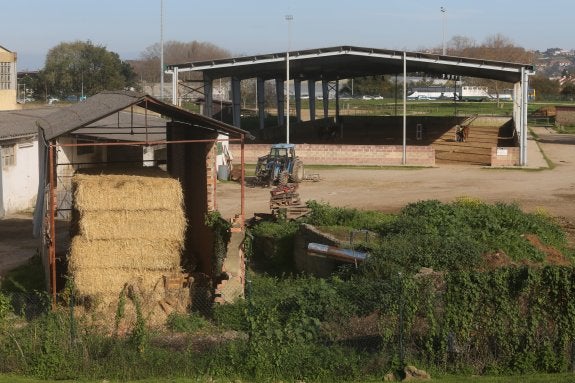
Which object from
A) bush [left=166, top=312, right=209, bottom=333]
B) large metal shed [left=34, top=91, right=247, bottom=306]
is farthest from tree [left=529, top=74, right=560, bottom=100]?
bush [left=166, top=312, right=209, bottom=333]

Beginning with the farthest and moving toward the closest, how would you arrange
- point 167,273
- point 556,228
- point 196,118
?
point 556,228 < point 196,118 < point 167,273

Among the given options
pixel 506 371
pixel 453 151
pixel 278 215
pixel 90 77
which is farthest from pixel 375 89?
pixel 506 371

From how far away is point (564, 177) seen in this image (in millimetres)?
38344

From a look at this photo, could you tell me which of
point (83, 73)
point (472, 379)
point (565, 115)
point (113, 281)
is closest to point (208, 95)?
point (113, 281)

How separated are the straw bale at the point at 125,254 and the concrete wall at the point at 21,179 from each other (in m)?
12.5

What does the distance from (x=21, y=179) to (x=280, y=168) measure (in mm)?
10793

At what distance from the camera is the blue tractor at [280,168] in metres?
35.1

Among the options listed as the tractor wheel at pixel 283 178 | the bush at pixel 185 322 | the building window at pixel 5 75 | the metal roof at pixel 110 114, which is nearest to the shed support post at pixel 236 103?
the building window at pixel 5 75

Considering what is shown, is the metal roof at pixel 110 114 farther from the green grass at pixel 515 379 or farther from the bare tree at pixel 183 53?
the bare tree at pixel 183 53

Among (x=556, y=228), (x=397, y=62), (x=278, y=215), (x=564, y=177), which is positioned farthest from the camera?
Result: (x=397, y=62)

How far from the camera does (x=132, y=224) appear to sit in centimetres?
1612

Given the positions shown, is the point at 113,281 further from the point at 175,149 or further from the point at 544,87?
the point at 544,87

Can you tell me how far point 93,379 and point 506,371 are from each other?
5.60m

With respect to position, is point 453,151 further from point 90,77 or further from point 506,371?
point 90,77
